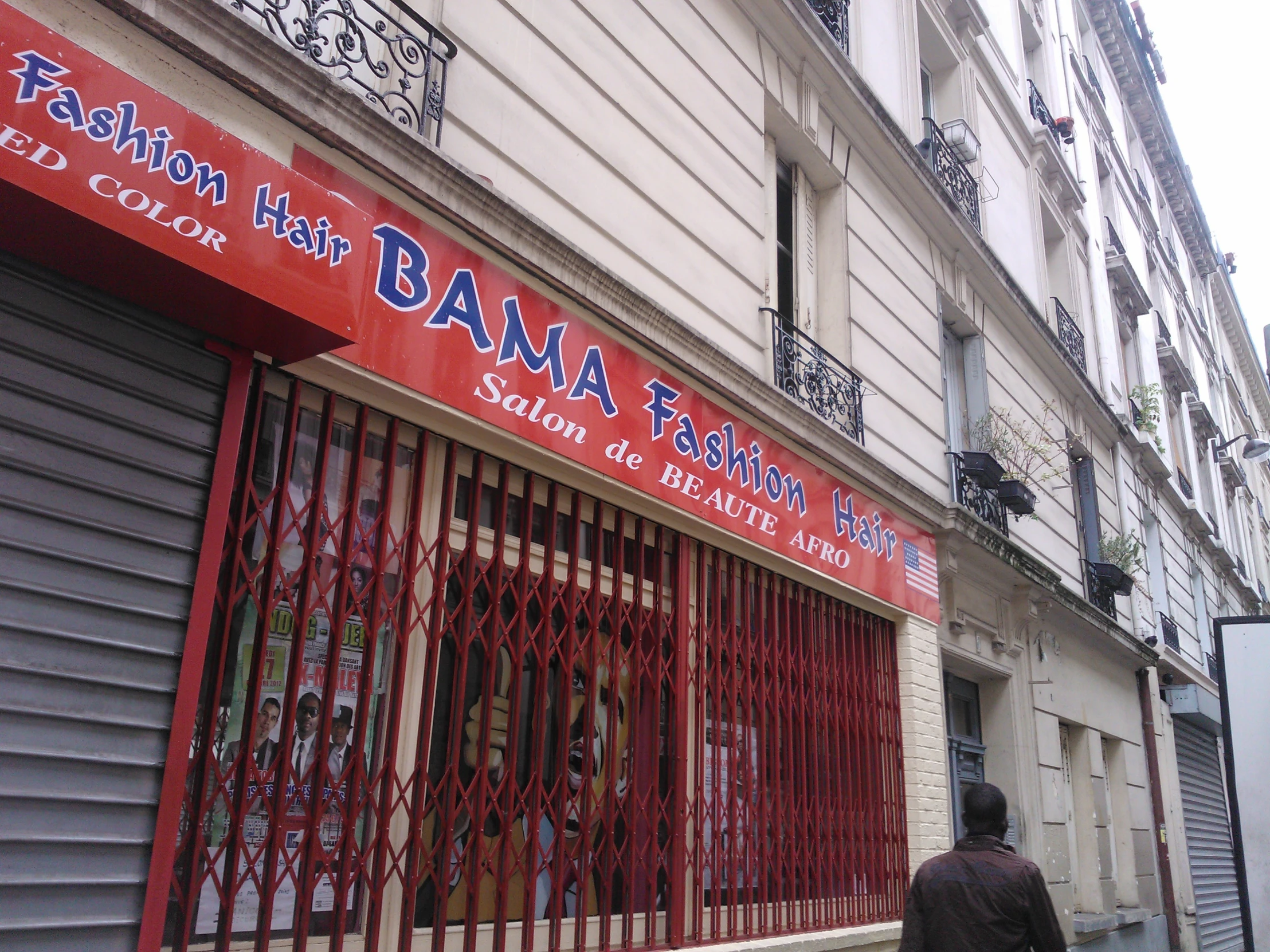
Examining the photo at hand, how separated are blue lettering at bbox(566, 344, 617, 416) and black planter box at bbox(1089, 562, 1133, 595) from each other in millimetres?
10152

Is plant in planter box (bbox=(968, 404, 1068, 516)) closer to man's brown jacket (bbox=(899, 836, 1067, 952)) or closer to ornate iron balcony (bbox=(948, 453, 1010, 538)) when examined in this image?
ornate iron balcony (bbox=(948, 453, 1010, 538))

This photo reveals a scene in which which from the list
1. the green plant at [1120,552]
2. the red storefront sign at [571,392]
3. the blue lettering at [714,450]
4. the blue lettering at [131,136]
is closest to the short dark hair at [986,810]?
the red storefront sign at [571,392]

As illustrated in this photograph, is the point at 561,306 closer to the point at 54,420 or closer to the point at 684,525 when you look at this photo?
the point at 684,525

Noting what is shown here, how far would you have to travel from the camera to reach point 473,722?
16.2 ft

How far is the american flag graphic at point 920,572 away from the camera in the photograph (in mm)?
8711

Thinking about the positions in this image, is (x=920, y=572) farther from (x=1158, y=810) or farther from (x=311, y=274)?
(x=1158, y=810)

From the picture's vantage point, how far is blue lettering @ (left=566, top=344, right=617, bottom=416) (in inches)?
215

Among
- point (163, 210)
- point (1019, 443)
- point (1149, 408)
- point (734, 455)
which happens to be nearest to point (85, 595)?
point (163, 210)

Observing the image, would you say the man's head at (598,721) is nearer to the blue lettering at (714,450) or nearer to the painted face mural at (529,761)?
the painted face mural at (529,761)

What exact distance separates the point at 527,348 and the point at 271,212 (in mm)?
1611

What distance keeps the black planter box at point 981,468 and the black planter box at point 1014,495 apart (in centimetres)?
15

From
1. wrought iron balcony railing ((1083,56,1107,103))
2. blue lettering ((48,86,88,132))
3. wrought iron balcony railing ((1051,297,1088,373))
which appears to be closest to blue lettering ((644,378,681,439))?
blue lettering ((48,86,88,132))

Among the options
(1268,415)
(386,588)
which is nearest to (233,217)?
(386,588)

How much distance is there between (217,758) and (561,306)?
2778mm
